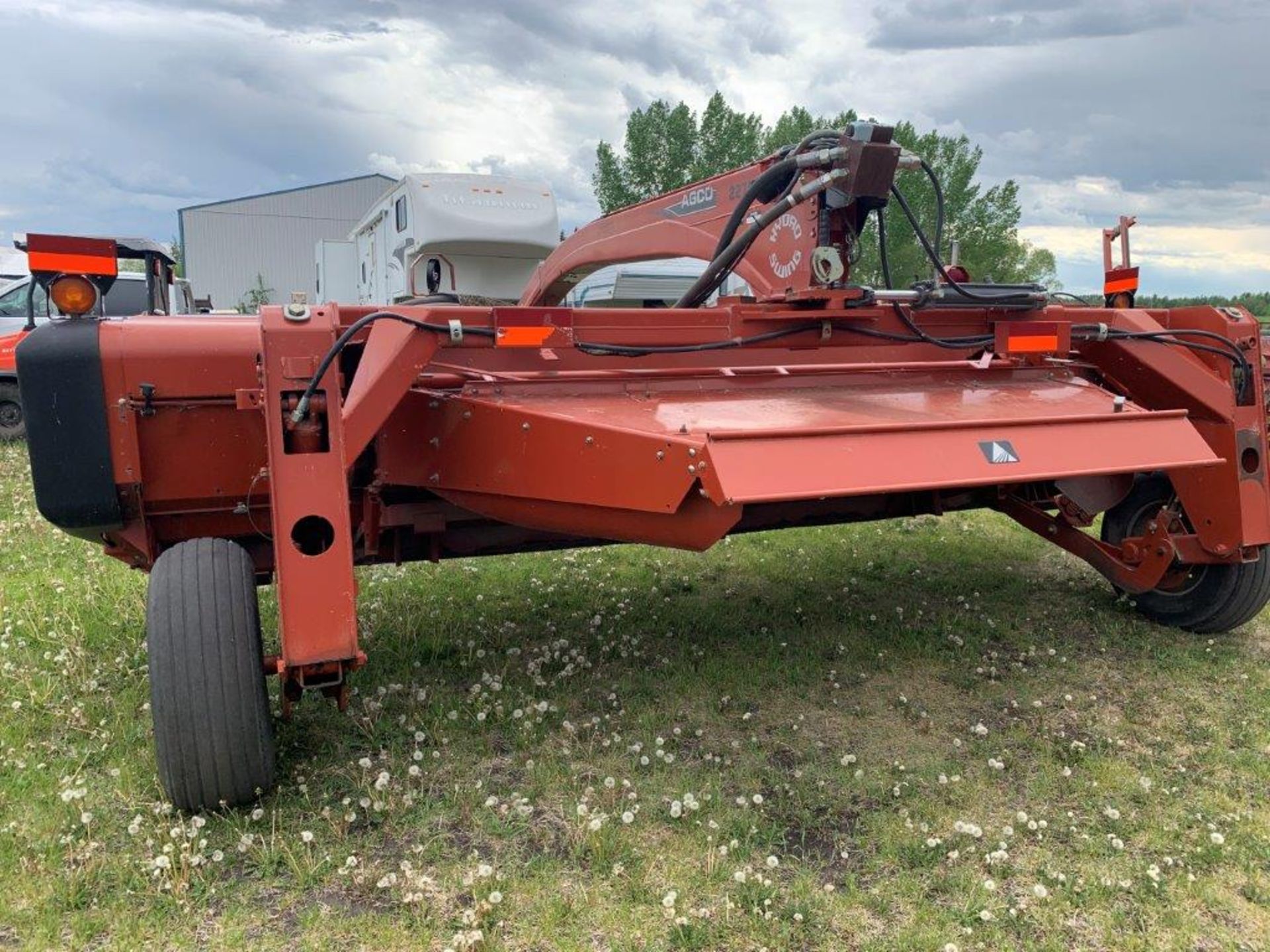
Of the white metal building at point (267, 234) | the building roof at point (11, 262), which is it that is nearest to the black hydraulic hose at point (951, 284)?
the building roof at point (11, 262)

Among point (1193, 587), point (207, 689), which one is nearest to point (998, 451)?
point (1193, 587)

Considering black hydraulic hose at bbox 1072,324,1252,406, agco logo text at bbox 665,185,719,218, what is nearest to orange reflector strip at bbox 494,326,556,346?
agco logo text at bbox 665,185,719,218

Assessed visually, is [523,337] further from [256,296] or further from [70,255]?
[256,296]

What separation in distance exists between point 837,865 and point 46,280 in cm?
294

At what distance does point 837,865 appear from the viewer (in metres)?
2.64

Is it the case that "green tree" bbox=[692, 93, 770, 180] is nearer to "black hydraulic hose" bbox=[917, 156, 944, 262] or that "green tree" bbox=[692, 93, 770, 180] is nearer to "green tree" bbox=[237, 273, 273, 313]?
"green tree" bbox=[237, 273, 273, 313]

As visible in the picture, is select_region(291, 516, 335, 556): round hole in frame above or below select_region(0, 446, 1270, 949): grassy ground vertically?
above

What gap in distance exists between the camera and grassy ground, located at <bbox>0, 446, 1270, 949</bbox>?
Result: 2.42 metres

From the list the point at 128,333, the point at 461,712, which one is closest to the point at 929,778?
the point at 461,712

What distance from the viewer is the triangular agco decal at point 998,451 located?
9.17ft

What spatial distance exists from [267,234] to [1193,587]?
31.7m

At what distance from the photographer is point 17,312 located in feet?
36.2

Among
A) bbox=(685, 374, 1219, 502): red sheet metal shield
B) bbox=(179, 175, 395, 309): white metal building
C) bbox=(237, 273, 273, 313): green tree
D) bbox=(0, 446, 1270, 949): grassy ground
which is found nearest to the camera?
bbox=(0, 446, 1270, 949): grassy ground

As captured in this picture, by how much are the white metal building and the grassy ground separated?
27.8 metres
